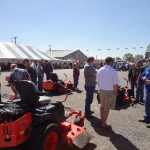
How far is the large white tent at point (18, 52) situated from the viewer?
34456 mm

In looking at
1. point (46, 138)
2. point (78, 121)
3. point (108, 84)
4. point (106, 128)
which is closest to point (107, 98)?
point (108, 84)

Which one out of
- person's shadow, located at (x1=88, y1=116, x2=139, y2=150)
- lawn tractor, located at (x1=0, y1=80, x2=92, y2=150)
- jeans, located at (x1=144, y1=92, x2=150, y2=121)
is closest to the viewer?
lawn tractor, located at (x1=0, y1=80, x2=92, y2=150)

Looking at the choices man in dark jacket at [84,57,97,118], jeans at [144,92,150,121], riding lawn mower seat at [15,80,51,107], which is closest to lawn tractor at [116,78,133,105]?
man in dark jacket at [84,57,97,118]

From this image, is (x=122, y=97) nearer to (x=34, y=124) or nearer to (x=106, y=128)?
(x=106, y=128)

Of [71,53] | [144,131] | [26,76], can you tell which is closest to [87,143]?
[144,131]

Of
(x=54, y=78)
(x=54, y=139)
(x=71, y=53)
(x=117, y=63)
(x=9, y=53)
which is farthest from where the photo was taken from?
(x=71, y=53)

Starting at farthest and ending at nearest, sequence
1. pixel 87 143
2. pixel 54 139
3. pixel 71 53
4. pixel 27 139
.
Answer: pixel 71 53 → pixel 87 143 → pixel 54 139 → pixel 27 139

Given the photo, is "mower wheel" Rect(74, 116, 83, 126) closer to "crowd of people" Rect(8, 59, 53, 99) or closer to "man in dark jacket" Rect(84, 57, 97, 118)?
"crowd of people" Rect(8, 59, 53, 99)

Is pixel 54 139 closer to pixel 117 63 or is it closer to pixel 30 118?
pixel 30 118

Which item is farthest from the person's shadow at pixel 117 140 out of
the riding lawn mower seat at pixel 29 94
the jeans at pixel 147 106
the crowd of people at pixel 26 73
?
the crowd of people at pixel 26 73

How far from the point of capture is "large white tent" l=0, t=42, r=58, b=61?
34456 mm

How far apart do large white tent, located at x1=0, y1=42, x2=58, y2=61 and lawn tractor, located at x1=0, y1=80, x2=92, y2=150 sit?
2932cm

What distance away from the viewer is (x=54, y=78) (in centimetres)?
1316

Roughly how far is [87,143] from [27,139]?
1.47m
